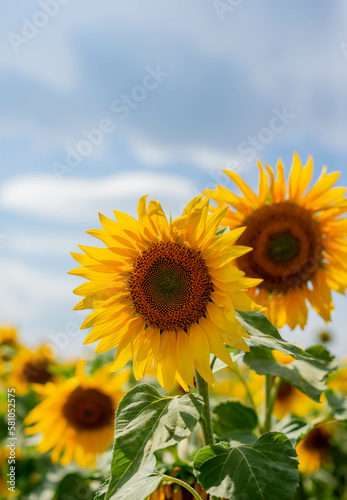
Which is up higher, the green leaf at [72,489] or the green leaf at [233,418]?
the green leaf at [233,418]

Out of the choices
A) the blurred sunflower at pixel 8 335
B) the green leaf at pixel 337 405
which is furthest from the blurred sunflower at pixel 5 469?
the green leaf at pixel 337 405

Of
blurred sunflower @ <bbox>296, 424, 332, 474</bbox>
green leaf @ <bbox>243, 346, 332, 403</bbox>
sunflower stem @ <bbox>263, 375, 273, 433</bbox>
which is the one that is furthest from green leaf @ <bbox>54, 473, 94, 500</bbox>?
blurred sunflower @ <bbox>296, 424, 332, 474</bbox>

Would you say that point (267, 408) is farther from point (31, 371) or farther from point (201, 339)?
point (31, 371)

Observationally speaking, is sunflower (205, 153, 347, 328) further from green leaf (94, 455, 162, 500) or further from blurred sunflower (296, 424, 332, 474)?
blurred sunflower (296, 424, 332, 474)

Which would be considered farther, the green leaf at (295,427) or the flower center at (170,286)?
the green leaf at (295,427)

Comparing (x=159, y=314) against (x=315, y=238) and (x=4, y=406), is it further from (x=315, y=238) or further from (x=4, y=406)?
(x=4, y=406)

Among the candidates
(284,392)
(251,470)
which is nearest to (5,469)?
(284,392)

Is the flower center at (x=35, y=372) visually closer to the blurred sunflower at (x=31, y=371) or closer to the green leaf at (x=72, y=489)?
the blurred sunflower at (x=31, y=371)
